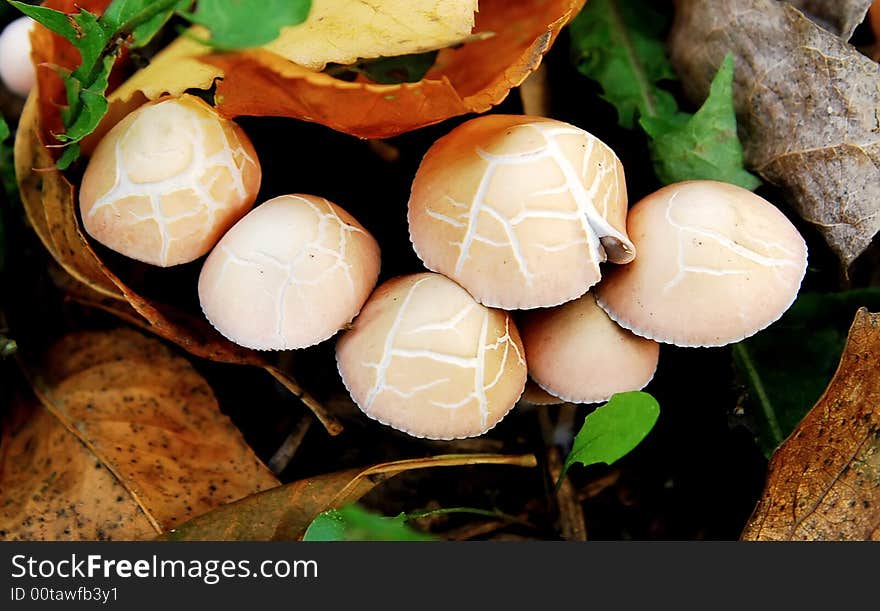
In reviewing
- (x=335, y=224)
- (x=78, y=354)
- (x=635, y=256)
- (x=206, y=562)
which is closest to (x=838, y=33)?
(x=635, y=256)

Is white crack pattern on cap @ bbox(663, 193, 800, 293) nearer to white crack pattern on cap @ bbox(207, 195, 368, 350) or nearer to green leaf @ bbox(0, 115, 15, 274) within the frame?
white crack pattern on cap @ bbox(207, 195, 368, 350)

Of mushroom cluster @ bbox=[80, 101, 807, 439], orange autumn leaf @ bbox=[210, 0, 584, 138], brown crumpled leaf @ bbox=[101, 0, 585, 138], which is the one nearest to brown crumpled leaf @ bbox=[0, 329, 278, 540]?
mushroom cluster @ bbox=[80, 101, 807, 439]

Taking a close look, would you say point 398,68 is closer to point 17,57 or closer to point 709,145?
point 709,145

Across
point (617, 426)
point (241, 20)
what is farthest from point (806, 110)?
point (241, 20)

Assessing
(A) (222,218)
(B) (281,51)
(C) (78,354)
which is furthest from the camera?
(C) (78,354)

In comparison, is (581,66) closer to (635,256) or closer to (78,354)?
(635,256)

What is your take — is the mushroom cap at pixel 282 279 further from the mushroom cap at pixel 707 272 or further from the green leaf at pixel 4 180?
the green leaf at pixel 4 180

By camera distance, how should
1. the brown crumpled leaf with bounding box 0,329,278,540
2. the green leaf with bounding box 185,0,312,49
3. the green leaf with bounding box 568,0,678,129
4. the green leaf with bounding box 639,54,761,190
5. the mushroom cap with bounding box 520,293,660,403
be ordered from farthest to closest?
the green leaf with bounding box 568,0,678,129
the green leaf with bounding box 639,54,761,190
the brown crumpled leaf with bounding box 0,329,278,540
the mushroom cap with bounding box 520,293,660,403
the green leaf with bounding box 185,0,312,49
